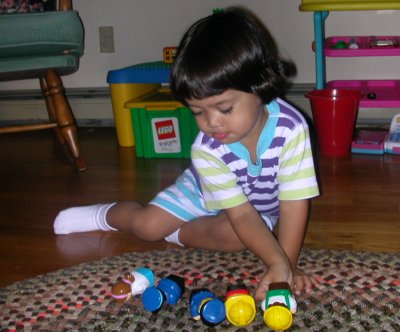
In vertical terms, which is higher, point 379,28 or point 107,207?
point 379,28

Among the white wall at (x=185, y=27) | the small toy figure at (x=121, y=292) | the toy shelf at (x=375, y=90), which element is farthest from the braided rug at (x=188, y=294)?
the white wall at (x=185, y=27)

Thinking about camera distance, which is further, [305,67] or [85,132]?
[85,132]

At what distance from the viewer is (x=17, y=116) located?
7.59 ft

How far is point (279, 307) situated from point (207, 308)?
0.10 meters

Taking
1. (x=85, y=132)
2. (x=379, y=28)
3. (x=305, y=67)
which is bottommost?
(x=85, y=132)

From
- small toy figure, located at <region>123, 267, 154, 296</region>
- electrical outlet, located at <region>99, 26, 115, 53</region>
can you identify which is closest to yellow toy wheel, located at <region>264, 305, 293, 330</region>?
small toy figure, located at <region>123, 267, 154, 296</region>

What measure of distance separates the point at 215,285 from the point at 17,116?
5.41ft

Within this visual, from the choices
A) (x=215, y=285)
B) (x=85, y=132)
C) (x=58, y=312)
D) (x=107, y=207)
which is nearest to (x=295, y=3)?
(x=85, y=132)

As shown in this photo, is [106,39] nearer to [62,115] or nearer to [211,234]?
[62,115]

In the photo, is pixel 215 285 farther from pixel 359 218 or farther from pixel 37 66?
pixel 37 66

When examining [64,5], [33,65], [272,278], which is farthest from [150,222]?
[64,5]

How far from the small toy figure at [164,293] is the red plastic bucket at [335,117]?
0.90 m

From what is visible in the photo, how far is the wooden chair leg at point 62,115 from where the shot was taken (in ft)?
5.10

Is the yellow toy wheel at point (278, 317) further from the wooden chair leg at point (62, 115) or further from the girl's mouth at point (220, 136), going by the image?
the wooden chair leg at point (62, 115)
